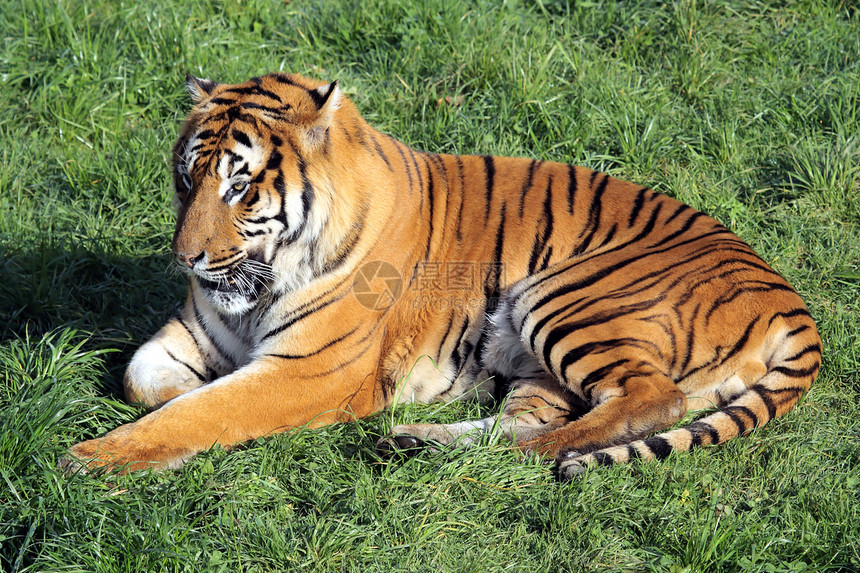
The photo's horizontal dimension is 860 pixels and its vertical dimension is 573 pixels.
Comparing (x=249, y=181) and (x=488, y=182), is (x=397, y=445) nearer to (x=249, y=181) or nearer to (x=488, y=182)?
(x=249, y=181)

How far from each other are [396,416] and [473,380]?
1.43 ft

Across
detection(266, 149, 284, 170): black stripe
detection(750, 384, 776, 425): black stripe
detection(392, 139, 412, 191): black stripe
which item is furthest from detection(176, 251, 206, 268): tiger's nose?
detection(750, 384, 776, 425): black stripe

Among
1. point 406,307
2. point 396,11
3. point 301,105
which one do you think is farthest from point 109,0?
point 406,307

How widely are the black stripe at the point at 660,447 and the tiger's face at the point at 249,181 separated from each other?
1.58m

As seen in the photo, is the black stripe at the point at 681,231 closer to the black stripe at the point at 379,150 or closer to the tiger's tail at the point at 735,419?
the tiger's tail at the point at 735,419

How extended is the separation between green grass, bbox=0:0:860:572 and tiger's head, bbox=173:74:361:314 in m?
0.73

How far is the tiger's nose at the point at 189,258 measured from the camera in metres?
3.27

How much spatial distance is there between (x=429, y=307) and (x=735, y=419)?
138 cm

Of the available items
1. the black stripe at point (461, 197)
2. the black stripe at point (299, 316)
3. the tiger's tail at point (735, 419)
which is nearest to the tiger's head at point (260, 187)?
the black stripe at point (299, 316)

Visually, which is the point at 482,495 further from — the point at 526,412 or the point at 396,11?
A: the point at 396,11

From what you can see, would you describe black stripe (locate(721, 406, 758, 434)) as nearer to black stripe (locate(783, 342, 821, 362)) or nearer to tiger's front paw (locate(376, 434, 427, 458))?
black stripe (locate(783, 342, 821, 362))

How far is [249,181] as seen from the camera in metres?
3.32

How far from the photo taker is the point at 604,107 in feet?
16.8

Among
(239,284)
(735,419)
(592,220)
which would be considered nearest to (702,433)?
(735,419)
